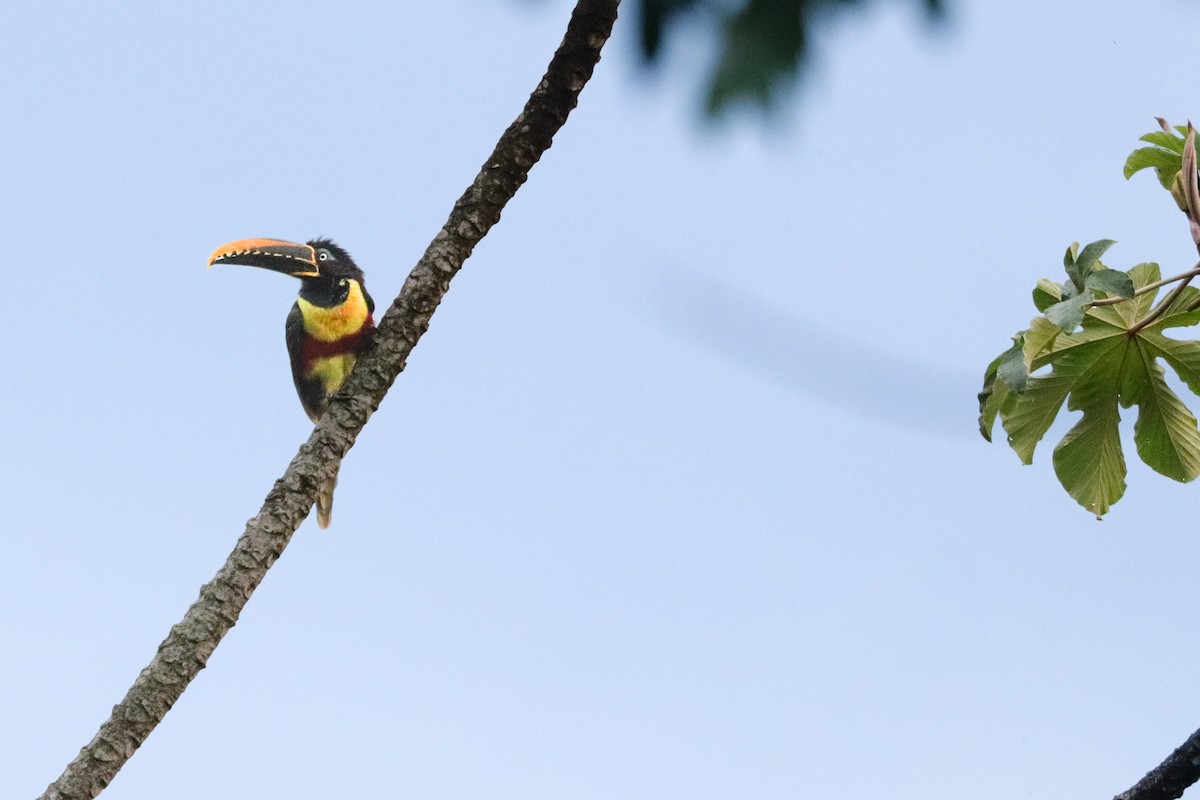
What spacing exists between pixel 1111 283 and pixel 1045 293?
0.50 metres

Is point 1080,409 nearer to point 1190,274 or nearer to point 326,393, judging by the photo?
point 1190,274

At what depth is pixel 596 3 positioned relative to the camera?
358 cm

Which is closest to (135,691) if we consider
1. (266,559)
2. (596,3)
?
(266,559)

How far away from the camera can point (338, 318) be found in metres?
5.61

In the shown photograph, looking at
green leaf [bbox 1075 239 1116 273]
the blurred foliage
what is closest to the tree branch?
green leaf [bbox 1075 239 1116 273]

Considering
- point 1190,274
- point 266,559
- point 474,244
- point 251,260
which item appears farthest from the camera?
point 251,260

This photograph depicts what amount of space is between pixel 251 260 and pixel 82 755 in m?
2.55

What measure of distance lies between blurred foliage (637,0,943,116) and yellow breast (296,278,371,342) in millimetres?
2385

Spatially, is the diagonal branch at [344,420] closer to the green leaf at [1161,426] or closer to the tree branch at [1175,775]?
the green leaf at [1161,426]

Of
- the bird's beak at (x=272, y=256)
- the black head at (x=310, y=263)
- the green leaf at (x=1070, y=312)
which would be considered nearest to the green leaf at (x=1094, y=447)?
the green leaf at (x=1070, y=312)

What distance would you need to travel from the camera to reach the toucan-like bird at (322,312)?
18.2 ft

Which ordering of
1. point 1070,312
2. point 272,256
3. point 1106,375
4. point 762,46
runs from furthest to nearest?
point 272,256
point 762,46
point 1106,375
point 1070,312

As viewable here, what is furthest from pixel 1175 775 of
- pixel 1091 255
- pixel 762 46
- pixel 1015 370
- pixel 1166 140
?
pixel 762 46

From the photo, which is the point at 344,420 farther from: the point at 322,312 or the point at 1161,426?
the point at 1161,426
